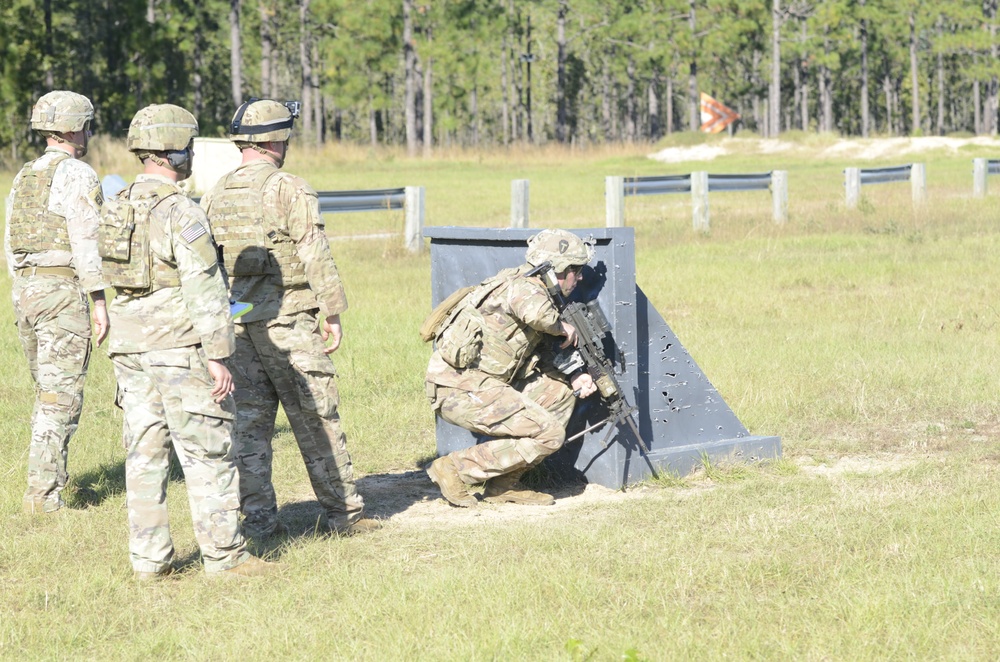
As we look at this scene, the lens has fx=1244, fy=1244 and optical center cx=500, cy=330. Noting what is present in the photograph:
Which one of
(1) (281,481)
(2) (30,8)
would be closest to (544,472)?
(1) (281,481)

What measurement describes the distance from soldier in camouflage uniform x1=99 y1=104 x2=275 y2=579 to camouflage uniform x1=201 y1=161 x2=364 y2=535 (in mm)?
603

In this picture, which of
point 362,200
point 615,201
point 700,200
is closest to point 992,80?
point 700,200

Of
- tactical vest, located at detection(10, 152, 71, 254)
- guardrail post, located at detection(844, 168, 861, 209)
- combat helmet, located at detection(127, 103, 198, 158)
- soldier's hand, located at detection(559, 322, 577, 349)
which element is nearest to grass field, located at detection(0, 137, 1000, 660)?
soldier's hand, located at detection(559, 322, 577, 349)

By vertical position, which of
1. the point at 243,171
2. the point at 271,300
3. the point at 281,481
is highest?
the point at 243,171

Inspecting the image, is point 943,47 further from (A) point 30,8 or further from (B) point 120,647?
(B) point 120,647

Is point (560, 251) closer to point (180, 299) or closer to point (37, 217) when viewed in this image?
Answer: point (180, 299)

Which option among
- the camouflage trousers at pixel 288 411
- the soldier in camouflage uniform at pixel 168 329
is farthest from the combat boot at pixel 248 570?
the camouflage trousers at pixel 288 411

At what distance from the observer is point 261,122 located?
5.39 m

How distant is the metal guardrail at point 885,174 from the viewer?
20922mm

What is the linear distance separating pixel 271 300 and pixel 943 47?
215 feet

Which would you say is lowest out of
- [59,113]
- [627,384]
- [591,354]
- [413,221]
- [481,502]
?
[481,502]

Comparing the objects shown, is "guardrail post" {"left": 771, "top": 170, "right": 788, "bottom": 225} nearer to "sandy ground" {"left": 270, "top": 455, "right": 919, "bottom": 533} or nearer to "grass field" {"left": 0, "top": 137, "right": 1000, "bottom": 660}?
"grass field" {"left": 0, "top": 137, "right": 1000, "bottom": 660}

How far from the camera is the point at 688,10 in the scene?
55969mm

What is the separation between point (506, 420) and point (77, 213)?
2237 millimetres
